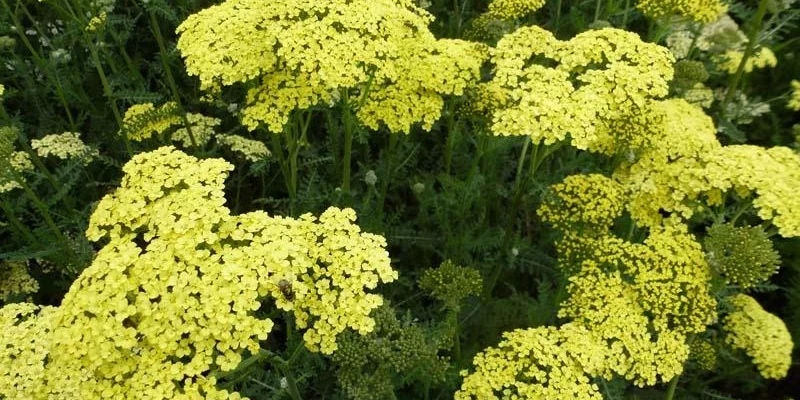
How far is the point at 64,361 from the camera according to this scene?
8.60ft

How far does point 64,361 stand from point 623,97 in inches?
130

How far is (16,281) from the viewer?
461cm

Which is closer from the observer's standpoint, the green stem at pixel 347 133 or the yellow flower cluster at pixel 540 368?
the yellow flower cluster at pixel 540 368

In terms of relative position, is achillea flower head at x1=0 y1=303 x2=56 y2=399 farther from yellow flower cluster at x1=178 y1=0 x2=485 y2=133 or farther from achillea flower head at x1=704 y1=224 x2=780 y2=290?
achillea flower head at x1=704 y1=224 x2=780 y2=290

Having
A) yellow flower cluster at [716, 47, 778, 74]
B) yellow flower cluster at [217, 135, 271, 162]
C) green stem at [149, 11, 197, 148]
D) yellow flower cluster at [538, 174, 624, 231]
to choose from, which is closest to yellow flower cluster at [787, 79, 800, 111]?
yellow flower cluster at [716, 47, 778, 74]

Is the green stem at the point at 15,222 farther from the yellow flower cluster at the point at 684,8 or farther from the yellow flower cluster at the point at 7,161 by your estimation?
the yellow flower cluster at the point at 684,8

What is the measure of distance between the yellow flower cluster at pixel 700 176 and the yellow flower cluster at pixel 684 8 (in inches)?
29.9

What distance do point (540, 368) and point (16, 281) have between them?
3.66 meters

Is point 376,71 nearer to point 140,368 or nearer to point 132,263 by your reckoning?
point 132,263

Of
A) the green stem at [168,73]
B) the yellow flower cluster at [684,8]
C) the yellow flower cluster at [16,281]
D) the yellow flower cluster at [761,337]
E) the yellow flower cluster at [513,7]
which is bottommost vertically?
the yellow flower cluster at [16,281]

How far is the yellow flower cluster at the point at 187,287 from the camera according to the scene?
258 centimetres

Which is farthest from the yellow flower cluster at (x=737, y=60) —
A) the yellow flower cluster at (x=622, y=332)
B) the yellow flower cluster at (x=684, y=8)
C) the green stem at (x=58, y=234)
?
the green stem at (x=58, y=234)

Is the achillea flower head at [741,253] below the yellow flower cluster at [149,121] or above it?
below

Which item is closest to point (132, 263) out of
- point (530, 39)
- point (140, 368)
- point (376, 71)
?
point (140, 368)
